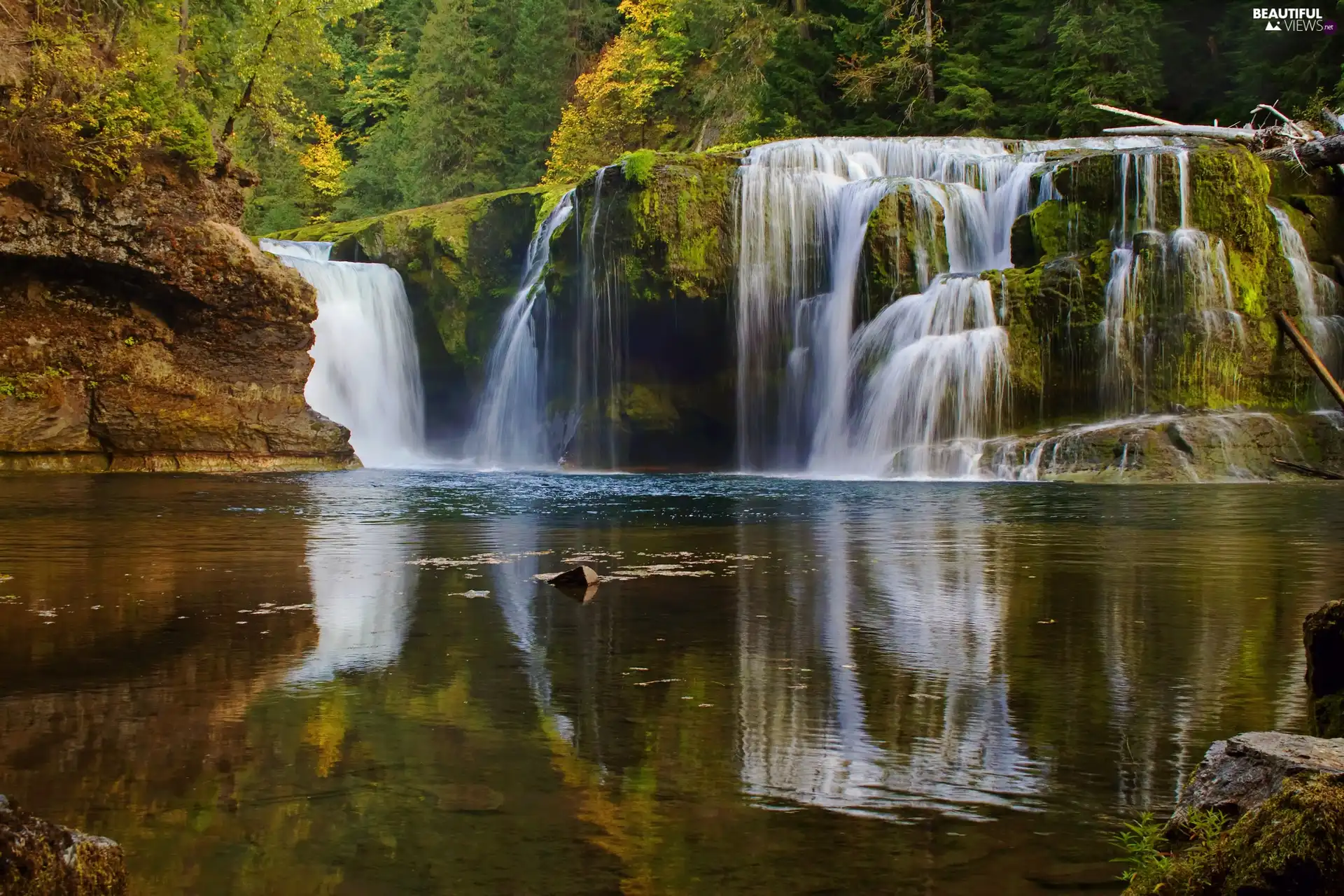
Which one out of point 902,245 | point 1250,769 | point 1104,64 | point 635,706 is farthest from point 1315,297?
point 1250,769

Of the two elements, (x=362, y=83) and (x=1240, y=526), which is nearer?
(x=1240, y=526)

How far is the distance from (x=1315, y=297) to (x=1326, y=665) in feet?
78.1

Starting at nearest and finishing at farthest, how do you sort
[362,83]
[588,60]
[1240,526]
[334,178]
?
[1240,526] < [588,60] < [334,178] < [362,83]

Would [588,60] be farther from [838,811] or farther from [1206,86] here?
[838,811]

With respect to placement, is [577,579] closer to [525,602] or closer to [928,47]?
[525,602]

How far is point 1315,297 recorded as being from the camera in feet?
79.2

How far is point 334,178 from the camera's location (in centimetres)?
6281

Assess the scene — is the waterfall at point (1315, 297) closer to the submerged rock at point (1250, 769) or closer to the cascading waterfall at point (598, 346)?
the cascading waterfall at point (598, 346)

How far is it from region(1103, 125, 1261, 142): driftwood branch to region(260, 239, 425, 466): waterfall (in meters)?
20.5

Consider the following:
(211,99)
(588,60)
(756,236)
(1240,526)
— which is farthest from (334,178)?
(1240,526)

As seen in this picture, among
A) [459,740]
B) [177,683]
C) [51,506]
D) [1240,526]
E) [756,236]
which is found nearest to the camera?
[459,740]

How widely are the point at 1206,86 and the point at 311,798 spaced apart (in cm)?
3956

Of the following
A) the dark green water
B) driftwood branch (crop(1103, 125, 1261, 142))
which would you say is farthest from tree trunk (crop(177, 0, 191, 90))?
driftwood branch (crop(1103, 125, 1261, 142))

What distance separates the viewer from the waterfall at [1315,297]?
2298 centimetres
